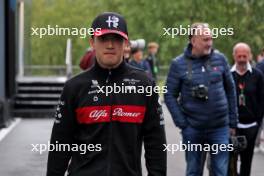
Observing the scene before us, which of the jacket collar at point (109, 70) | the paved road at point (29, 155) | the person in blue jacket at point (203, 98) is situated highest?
the jacket collar at point (109, 70)

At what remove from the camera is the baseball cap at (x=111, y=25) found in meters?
4.32

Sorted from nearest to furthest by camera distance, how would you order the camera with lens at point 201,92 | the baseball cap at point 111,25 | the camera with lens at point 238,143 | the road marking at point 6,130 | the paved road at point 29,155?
1. the baseball cap at point 111,25
2. the camera with lens at point 201,92
3. the camera with lens at point 238,143
4. the paved road at point 29,155
5. the road marking at point 6,130

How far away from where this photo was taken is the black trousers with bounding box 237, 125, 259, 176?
899 centimetres

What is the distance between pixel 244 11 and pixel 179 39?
177 inches

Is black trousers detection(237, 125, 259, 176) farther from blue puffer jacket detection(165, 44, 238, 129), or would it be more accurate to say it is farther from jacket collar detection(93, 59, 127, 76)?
jacket collar detection(93, 59, 127, 76)

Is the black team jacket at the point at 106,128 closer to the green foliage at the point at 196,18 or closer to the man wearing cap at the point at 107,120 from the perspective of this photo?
the man wearing cap at the point at 107,120

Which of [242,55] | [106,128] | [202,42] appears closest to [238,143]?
[242,55]

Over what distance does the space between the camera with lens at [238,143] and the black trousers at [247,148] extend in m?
0.25

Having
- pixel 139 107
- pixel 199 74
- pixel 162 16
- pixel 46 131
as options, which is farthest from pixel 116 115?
pixel 162 16

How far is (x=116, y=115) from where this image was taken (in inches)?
172

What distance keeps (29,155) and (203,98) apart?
6.35m

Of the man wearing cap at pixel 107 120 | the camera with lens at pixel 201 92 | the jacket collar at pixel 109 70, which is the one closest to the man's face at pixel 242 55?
the camera with lens at pixel 201 92

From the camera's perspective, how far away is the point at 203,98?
773cm

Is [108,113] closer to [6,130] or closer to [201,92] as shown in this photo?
[201,92]
